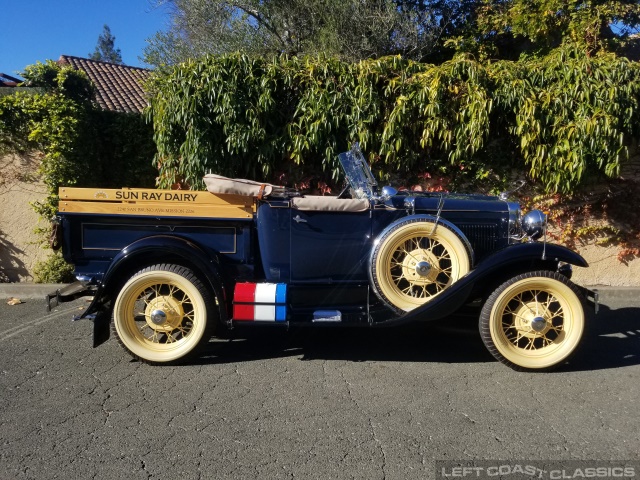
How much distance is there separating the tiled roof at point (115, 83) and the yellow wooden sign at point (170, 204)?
12347 mm

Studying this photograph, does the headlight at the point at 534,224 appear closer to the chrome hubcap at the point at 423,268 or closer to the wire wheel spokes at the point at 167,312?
the chrome hubcap at the point at 423,268

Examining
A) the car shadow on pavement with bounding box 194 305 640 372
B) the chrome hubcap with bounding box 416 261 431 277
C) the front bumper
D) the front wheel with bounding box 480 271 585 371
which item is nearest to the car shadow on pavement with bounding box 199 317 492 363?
the car shadow on pavement with bounding box 194 305 640 372

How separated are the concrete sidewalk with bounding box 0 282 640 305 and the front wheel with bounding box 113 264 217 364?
10.4ft

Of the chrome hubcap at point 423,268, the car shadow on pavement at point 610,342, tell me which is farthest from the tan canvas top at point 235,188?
the car shadow on pavement at point 610,342

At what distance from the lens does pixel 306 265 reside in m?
4.37

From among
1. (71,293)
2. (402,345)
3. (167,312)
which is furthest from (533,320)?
(71,293)

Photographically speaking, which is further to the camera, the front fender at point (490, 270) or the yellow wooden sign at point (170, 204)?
the yellow wooden sign at point (170, 204)

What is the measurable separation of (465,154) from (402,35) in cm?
411

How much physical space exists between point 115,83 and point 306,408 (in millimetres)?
19319

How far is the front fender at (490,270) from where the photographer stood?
4012mm

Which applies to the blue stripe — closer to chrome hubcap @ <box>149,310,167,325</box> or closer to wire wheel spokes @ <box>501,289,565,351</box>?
chrome hubcap @ <box>149,310,167,325</box>

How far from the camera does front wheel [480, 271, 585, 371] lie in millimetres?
4078

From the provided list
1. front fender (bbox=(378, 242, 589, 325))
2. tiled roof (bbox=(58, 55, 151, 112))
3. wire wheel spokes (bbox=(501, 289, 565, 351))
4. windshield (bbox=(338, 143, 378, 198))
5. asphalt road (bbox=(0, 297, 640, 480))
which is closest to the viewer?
asphalt road (bbox=(0, 297, 640, 480))

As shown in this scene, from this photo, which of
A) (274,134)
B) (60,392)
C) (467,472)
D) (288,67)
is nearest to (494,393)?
(467,472)
